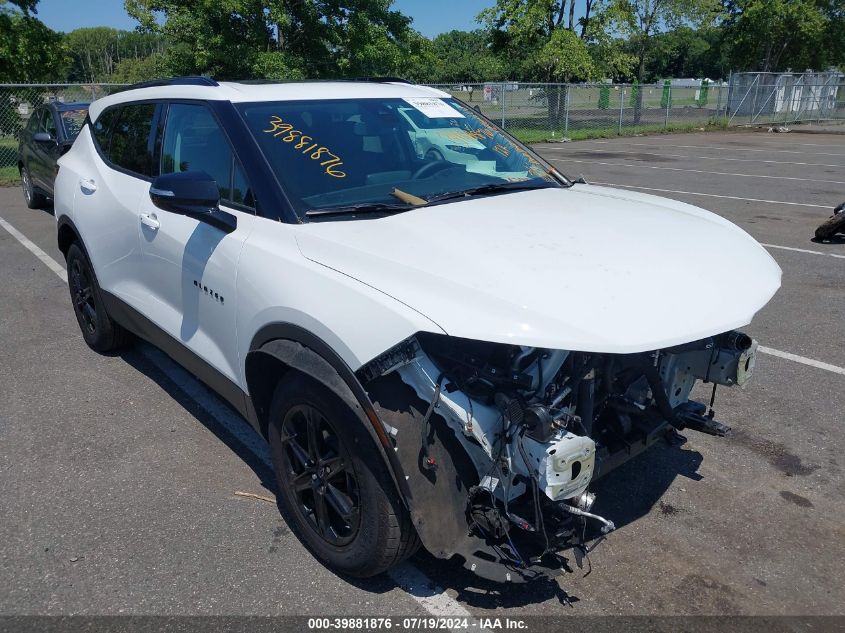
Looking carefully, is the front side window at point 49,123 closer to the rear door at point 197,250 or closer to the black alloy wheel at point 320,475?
the rear door at point 197,250

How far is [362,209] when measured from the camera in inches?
118

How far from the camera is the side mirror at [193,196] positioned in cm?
297

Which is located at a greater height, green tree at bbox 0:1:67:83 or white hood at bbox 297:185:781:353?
green tree at bbox 0:1:67:83

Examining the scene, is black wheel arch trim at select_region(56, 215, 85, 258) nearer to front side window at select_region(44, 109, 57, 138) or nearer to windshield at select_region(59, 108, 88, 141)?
windshield at select_region(59, 108, 88, 141)

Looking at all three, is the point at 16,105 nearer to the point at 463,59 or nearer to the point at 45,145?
the point at 45,145

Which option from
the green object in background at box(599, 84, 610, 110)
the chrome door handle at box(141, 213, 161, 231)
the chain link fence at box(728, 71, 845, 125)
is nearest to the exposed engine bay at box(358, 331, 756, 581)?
the chrome door handle at box(141, 213, 161, 231)

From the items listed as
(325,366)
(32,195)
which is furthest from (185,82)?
(32,195)

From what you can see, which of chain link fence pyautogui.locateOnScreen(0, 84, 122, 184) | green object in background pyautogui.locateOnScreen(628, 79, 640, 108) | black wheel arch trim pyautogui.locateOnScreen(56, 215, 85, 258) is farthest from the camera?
green object in background pyautogui.locateOnScreen(628, 79, 640, 108)

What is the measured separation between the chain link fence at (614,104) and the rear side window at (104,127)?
12.2 meters

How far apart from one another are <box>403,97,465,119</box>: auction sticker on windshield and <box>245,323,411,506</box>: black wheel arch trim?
1766 millimetres

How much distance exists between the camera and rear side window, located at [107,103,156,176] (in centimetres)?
407

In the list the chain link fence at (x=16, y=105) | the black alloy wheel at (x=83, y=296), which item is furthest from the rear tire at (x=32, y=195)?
the black alloy wheel at (x=83, y=296)

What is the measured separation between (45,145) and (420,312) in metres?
9.86

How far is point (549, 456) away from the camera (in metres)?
2.21
